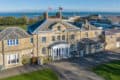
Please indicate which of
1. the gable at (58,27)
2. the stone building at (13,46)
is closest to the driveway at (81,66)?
the stone building at (13,46)

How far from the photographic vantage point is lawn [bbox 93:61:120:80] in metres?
37.2

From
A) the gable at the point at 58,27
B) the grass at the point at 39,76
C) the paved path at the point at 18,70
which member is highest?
the gable at the point at 58,27

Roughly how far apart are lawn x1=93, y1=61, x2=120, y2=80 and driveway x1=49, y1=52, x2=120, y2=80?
1.17 m

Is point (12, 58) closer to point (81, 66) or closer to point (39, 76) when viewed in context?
point (39, 76)

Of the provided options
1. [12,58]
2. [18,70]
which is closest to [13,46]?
[12,58]

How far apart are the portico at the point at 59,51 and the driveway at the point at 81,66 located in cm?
167

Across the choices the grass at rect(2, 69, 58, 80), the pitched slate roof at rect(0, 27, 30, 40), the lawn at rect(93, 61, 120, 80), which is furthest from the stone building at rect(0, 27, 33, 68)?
the lawn at rect(93, 61, 120, 80)

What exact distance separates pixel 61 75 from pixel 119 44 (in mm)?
26982

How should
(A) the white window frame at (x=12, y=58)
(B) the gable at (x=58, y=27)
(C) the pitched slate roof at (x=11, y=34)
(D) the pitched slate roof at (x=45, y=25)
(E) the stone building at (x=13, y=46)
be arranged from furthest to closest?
(B) the gable at (x=58, y=27), (D) the pitched slate roof at (x=45, y=25), (A) the white window frame at (x=12, y=58), (C) the pitched slate roof at (x=11, y=34), (E) the stone building at (x=13, y=46)

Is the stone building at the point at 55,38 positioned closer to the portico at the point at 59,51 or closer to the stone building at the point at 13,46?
the portico at the point at 59,51

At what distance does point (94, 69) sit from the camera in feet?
136

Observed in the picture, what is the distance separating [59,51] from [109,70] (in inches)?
460

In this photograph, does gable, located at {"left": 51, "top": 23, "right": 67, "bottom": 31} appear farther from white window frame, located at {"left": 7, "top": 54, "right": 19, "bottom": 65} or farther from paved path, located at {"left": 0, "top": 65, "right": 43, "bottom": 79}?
white window frame, located at {"left": 7, "top": 54, "right": 19, "bottom": 65}

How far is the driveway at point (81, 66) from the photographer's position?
3753cm
